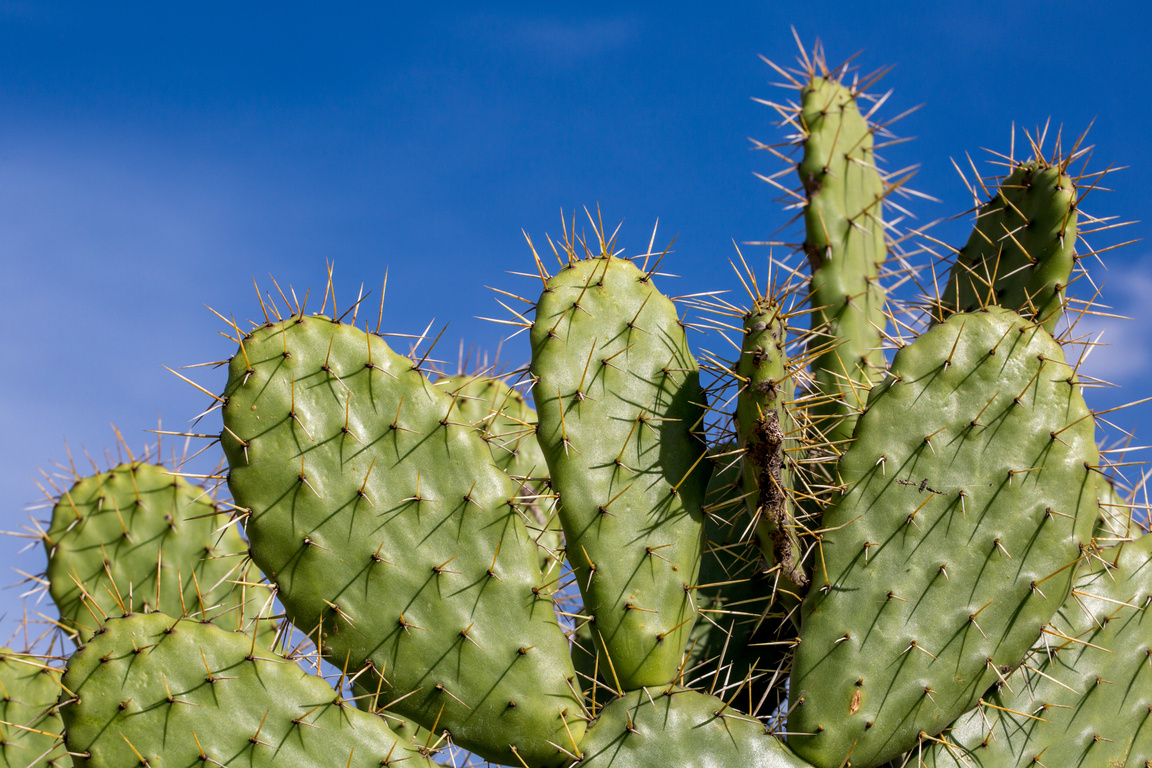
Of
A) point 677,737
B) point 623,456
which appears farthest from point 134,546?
point 677,737

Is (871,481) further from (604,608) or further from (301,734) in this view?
(301,734)

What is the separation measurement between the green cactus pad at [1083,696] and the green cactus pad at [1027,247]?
667 millimetres

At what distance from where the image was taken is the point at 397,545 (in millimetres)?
1840

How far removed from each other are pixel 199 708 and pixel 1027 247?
2.17 metres

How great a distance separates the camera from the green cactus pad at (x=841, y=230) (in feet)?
8.82

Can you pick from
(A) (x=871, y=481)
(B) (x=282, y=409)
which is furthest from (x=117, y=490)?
(A) (x=871, y=481)

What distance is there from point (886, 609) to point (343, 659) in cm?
108

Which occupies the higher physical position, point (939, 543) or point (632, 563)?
point (632, 563)

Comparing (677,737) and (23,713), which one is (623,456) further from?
(23,713)

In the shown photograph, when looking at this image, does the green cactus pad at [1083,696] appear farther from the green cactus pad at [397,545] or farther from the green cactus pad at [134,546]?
the green cactus pad at [134,546]

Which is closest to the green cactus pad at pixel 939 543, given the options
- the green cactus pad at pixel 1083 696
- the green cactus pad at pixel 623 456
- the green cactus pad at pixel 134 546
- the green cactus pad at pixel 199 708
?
the green cactus pad at pixel 1083 696

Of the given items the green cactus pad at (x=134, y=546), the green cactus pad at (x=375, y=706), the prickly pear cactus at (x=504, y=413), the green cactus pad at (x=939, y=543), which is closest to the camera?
the green cactus pad at (x=375, y=706)

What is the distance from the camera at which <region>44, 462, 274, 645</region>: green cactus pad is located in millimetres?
2643

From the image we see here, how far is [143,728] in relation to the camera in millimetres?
1660
